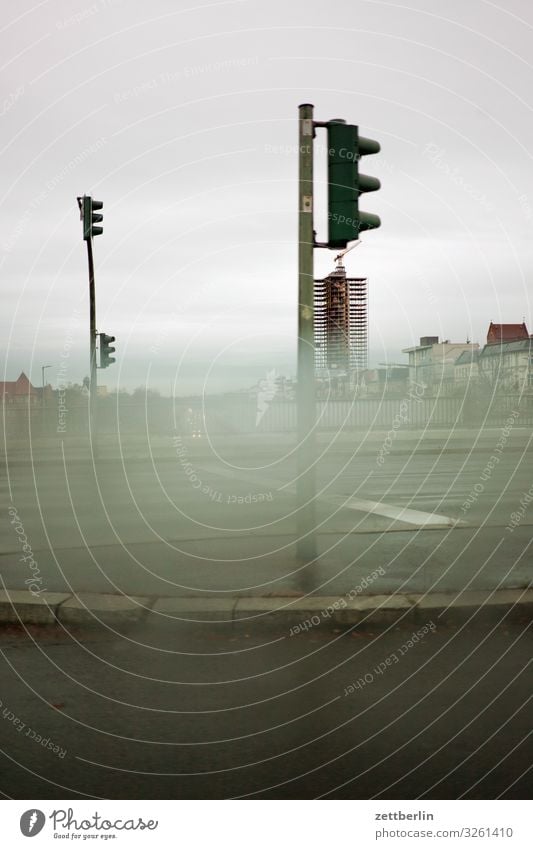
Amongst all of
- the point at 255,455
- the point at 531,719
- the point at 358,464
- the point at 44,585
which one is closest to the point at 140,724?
the point at 531,719

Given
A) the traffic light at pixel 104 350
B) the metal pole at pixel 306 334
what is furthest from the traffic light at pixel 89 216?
the metal pole at pixel 306 334

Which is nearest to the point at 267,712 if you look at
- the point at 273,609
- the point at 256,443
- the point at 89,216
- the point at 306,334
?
the point at 273,609

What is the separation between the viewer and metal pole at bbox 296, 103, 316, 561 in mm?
7324

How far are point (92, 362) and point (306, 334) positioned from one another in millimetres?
9227

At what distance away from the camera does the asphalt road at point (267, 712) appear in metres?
3.64

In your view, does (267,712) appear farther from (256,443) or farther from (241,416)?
(241,416)

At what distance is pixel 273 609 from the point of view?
20.0ft

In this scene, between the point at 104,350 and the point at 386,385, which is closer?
the point at 104,350

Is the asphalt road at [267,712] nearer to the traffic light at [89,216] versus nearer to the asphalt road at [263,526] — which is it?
the asphalt road at [263,526]

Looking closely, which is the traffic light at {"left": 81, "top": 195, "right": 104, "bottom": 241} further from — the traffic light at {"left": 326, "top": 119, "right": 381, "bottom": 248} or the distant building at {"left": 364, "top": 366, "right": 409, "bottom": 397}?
→ the distant building at {"left": 364, "top": 366, "right": 409, "bottom": 397}

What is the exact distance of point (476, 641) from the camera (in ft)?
18.4

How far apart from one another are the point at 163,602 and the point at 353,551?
2.65 m

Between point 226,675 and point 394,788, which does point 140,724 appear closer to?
point 226,675

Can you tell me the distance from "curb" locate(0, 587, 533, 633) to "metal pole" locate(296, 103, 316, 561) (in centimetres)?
130
